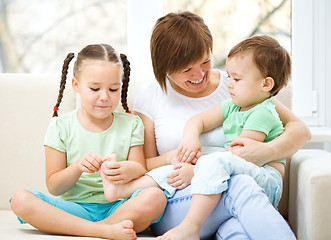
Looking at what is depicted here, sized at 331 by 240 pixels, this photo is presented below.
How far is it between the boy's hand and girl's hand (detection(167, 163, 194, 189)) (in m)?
0.06

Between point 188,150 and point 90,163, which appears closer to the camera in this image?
point 90,163

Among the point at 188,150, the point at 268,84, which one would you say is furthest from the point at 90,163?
the point at 268,84

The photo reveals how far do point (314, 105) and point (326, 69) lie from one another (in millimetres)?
219

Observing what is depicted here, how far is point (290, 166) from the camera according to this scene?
177cm

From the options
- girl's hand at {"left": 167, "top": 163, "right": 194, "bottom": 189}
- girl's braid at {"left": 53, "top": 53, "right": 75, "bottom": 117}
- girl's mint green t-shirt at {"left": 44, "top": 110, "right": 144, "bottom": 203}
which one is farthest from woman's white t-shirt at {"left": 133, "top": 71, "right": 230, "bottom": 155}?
girl's braid at {"left": 53, "top": 53, "right": 75, "bottom": 117}

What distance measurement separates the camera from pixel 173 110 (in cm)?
186

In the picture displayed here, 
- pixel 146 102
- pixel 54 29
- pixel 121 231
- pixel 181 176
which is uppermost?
pixel 54 29

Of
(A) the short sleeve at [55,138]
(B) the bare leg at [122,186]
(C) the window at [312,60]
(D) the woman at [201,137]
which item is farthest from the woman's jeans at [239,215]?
(C) the window at [312,60]

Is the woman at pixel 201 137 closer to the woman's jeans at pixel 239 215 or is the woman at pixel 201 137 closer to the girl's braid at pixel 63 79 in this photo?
the woman's jeans at pixel 239 215

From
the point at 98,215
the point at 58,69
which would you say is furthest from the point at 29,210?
the point at 58,69

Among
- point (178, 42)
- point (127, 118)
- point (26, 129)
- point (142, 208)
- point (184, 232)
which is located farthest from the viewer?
point (26, 129)

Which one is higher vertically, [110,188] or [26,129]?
[26,129]

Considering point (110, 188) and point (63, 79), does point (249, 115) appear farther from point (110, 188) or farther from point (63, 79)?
point (63, 79)

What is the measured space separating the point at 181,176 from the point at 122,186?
211 millimetres
